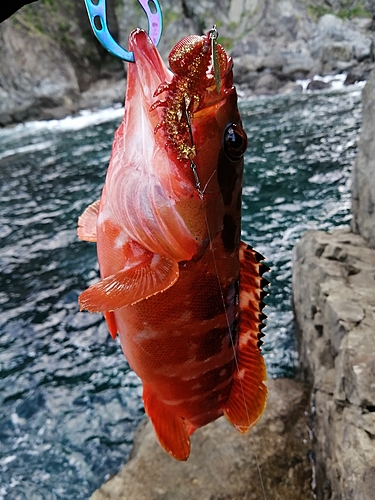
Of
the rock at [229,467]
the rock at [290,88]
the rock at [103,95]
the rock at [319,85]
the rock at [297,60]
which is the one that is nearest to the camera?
the rock at [229,467]

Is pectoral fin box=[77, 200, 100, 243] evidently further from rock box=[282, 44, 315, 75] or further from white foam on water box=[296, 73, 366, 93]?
rock box=[282, 44, 315, 75]

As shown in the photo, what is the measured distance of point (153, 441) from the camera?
3.41m

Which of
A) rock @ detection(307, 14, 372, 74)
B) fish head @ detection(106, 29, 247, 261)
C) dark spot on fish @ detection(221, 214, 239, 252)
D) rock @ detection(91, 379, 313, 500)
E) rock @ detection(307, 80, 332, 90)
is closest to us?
fish head @ detection(106, 29, 247, 261)

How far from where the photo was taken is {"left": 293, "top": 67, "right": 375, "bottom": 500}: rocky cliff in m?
2.42

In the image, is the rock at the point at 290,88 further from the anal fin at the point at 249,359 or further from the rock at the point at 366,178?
the anal fin at the point at 249,359

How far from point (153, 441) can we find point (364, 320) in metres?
1.82

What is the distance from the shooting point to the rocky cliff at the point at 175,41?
1161 inches

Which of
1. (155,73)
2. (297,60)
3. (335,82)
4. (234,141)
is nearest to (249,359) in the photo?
(234,141)

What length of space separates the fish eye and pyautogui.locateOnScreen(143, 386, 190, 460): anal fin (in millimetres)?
1204

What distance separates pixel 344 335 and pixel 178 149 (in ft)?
7.25

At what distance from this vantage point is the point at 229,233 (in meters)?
1.56

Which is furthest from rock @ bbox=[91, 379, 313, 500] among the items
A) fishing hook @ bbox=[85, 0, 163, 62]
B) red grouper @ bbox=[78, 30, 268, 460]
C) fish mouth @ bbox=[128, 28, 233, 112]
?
fishing hook @ bbox=[85, 0, 163, 62]

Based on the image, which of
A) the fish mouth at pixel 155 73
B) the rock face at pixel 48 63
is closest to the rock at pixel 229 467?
the fish mouth at pixel 155 73

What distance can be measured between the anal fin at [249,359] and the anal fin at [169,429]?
0.75 ft
